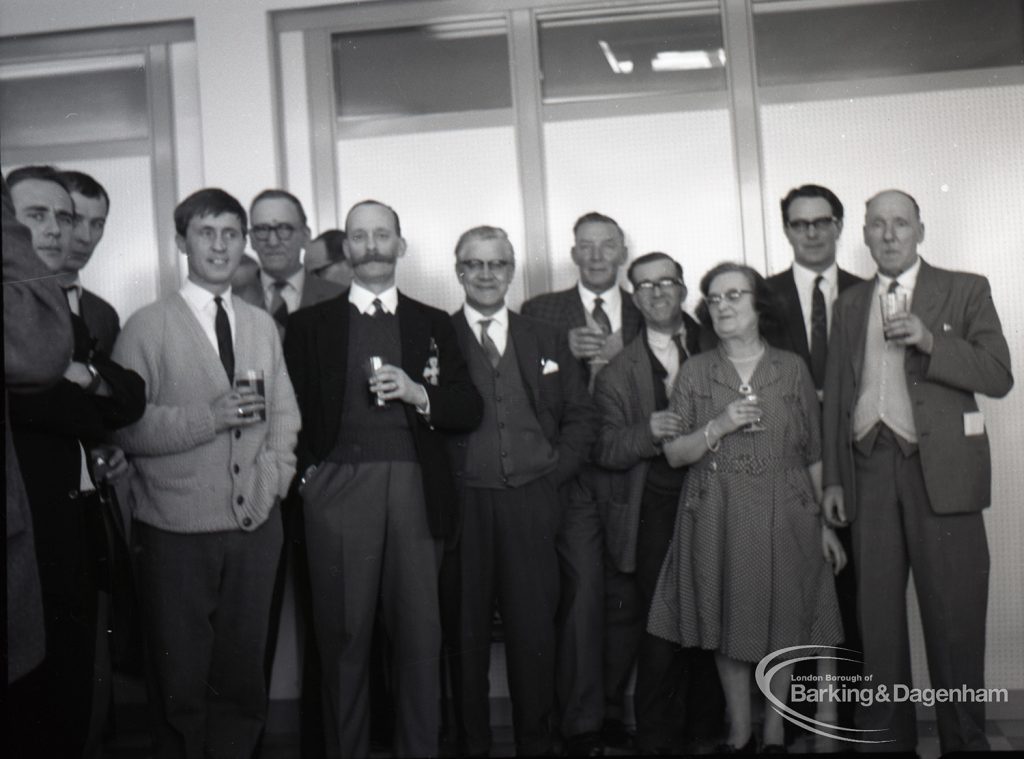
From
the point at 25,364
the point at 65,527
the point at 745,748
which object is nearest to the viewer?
the point at 25,364

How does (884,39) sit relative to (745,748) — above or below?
above

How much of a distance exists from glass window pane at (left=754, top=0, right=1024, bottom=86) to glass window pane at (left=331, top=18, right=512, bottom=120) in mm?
780

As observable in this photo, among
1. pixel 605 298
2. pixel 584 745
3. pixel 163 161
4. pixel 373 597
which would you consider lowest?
pixel 584 745

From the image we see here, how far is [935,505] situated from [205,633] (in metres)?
1.98

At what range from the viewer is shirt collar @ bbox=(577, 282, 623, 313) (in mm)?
2861

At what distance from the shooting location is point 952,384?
2488mm

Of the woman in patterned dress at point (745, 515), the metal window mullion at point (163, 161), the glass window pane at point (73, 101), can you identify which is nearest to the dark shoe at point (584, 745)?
the woman in patterned dress at point (745, 515)

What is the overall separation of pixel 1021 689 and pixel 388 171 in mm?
2313

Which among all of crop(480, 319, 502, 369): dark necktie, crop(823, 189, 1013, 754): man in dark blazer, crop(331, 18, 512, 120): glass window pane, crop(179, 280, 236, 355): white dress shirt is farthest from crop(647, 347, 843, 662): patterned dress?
crop(179, 280, 236, 355): white dress shirt

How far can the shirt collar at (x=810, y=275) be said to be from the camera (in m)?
2.72

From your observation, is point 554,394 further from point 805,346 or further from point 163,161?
point 163,161

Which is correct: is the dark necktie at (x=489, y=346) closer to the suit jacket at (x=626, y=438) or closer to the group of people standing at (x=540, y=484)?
the group of people standing at (x=540, y=484)

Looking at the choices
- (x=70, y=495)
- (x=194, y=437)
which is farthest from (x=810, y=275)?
(x=70, y=495)

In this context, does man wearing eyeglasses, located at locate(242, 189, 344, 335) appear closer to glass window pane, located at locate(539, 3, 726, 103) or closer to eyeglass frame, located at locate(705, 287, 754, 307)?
glass window pane, located at locate(539, 3, 726, 103)
